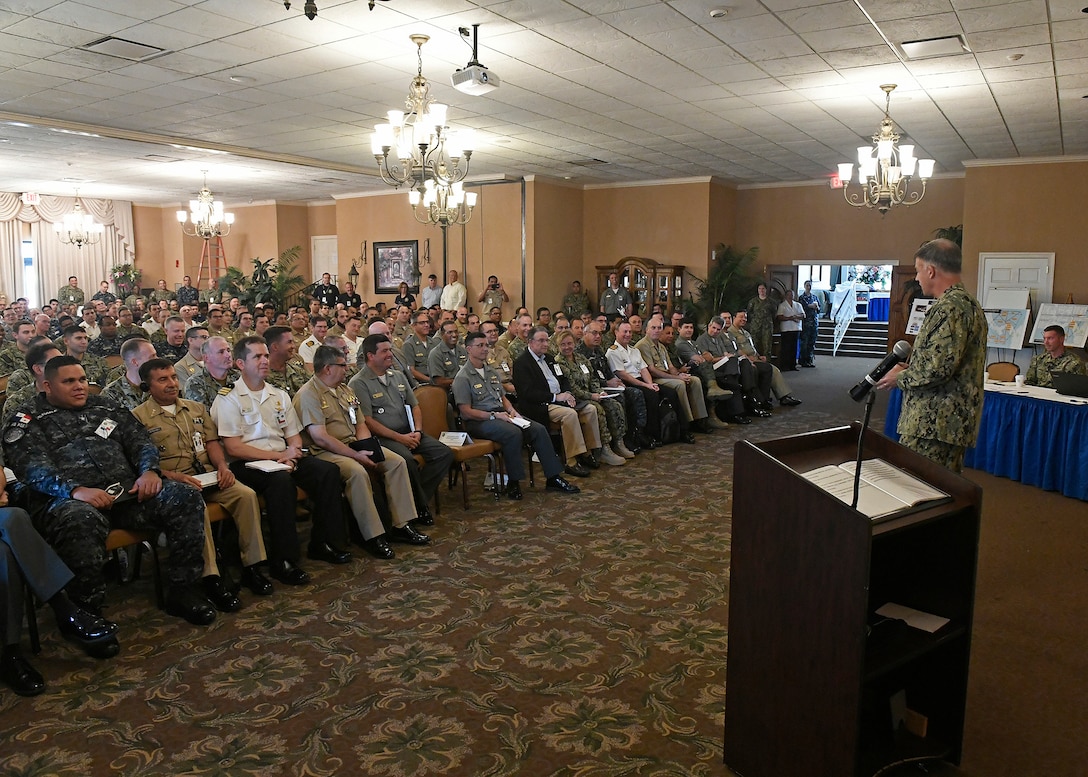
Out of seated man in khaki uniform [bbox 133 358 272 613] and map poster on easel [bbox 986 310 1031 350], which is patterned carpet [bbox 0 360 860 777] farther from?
map poster on easel [bbox 986 310 1031 350]

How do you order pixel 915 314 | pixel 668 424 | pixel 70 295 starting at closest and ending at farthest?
pixel 668 424 < pixel 915 314 < pixel 70 295

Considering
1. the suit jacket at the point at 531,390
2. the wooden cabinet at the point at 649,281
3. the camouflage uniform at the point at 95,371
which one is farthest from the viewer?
the wooden cabinet at the point at 649,281

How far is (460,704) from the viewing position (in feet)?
9.72

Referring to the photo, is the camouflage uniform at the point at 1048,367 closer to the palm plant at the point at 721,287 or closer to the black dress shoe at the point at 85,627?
the palm plant at the point at 721,287

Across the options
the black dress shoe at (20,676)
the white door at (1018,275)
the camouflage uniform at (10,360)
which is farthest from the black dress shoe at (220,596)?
the white door at (1018,275)

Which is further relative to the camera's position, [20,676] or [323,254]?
[323,254]

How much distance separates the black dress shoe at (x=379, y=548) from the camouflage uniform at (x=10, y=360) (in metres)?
4.72

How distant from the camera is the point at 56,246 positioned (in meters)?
17.9

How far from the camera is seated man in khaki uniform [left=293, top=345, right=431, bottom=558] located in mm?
4543

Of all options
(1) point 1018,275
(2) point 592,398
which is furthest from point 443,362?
(1) point 1018,275

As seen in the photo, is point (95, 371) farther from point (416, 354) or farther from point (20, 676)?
point (20, 676)

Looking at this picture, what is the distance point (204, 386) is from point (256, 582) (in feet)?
5.08

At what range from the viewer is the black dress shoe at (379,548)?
4547mm

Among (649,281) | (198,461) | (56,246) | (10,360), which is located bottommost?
(198,461)
